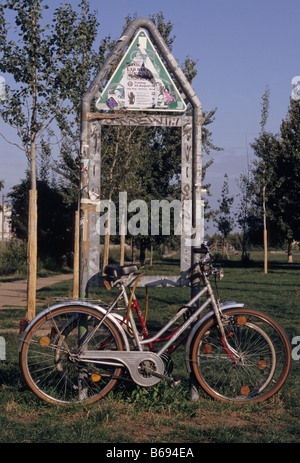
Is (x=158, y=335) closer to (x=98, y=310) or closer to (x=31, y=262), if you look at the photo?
(x=98, y=310)

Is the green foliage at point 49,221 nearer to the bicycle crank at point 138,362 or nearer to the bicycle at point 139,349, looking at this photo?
the bicycle at point 139,349

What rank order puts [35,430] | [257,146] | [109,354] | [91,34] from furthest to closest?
[257,146] → [91,34] → [109,354] → [35,430]

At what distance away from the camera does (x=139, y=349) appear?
5.45m

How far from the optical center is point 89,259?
5.89 metres

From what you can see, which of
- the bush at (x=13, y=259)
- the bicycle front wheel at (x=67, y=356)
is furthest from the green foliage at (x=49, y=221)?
the bicycle front wheel at (x=67, y=356)

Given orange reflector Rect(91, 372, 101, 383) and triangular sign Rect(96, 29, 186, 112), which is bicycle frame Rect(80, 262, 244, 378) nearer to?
orange reflector Rect(91, 372, 101, 383)

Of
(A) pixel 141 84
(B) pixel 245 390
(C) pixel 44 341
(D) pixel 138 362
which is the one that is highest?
(A) pixel 141 84

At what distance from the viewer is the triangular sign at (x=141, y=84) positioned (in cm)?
599

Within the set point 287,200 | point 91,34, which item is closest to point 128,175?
point 91,34

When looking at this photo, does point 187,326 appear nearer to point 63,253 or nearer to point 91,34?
point 91,34

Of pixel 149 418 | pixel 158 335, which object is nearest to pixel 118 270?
pixel 158 335

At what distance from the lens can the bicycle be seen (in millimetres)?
5367

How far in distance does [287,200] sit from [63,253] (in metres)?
13.7

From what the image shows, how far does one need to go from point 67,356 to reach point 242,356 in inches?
56.2
